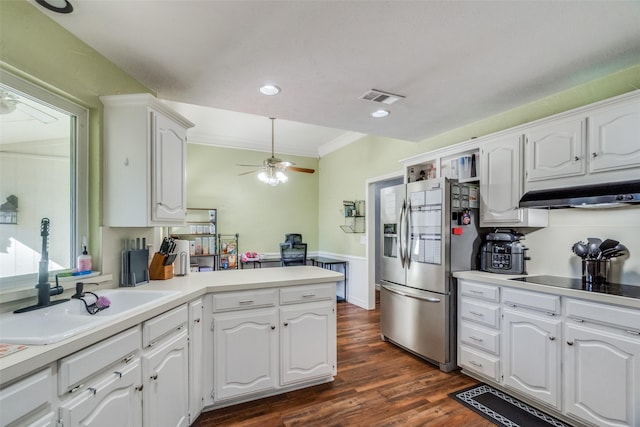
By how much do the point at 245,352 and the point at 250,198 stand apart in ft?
13.1

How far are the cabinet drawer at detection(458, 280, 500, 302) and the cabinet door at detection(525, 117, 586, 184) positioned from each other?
0.96 metres

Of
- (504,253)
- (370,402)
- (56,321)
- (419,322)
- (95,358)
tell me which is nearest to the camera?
(95,358)

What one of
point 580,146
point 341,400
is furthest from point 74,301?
point 580,146

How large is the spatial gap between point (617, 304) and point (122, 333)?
8.86 ft

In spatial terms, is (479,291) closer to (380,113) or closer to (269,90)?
(380,113)

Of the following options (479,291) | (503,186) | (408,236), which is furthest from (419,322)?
(503,186)

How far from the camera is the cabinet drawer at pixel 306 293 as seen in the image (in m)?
2.30

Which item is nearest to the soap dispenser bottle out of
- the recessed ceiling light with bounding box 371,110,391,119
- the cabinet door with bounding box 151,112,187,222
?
the cabinet door with bounding box 151,112,187,222

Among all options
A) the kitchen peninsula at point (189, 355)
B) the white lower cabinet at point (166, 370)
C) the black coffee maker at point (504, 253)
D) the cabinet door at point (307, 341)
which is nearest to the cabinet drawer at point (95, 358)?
the kitchen peninsula at point (189, 355)

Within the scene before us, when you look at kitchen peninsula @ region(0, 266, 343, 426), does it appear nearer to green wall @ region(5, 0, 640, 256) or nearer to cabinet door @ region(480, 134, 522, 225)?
green wall @ region(5, 0, 640, 256)

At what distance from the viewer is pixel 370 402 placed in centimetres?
228

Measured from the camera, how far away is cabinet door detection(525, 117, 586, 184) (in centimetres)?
219

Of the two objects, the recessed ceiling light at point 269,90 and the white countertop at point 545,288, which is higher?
the recessed ceiling light at point 269,90

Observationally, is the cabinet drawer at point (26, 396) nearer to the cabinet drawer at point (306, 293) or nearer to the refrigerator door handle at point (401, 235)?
the cabinet drawer at point (306, 293)
